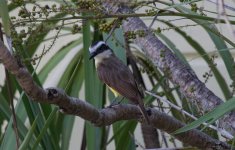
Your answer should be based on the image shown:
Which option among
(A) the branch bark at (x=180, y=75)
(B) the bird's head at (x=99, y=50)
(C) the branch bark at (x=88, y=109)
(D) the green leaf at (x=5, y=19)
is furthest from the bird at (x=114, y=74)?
(D) the green leaf at (x=5, y=19)

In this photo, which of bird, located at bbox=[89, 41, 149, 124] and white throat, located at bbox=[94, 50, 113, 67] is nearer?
bird, located at bbox=[89, 41, 149, 124]

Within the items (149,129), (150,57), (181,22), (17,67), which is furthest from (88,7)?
(181,22)

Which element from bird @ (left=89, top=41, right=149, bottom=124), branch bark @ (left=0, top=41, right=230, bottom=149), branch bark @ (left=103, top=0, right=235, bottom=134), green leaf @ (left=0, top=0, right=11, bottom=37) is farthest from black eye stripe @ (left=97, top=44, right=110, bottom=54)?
green leaf @ (left=0, top=0, right=11, bottom=37)

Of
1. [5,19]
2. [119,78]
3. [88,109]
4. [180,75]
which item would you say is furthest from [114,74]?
[5,19]

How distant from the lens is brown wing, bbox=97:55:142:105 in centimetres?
177

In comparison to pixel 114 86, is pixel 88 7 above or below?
above

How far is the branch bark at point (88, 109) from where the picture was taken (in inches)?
36.9

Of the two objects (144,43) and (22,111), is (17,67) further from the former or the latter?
(22,111)

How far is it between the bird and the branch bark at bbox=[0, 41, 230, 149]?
0.30 metres

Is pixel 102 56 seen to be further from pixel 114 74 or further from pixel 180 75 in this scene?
pixel 180 75

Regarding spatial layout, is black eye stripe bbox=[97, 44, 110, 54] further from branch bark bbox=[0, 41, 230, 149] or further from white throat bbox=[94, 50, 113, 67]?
branch bark bbox=[0, 41, 230, 149]

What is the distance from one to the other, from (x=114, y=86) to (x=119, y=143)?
0.56 feet

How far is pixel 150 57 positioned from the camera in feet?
5.54

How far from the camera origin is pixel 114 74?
1.96 meters
